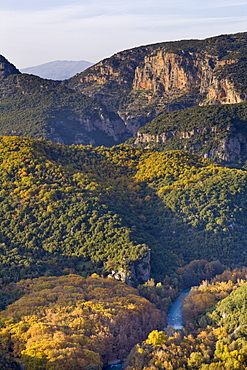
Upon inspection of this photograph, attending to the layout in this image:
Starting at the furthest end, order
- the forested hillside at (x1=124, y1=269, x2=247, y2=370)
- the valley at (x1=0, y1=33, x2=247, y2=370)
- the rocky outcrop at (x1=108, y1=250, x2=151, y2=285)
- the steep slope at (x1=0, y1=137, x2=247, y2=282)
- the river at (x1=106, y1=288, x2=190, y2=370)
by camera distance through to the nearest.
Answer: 1. the steep slope at (x1=0, y1=137, x2=247, y2=282)
2. the rocky outcrop at (x1=108, y1=250, x2=151, y2=285)
3. the river at (x1=106, y1=288, x2=190, y2=370)
4. the valley at (x1=0, y1=33, x2=247, y2=370)
5. the forested hillside at (x1=124, y1=269, x2=247, y2=370)

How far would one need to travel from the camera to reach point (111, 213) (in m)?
113

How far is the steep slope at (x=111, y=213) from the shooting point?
10300 centimetres

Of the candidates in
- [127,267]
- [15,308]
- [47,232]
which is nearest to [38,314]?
[15,308]

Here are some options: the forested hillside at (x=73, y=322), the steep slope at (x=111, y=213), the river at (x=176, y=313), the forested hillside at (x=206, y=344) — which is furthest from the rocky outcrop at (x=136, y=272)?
the forested hillside at (x=206, y=344)

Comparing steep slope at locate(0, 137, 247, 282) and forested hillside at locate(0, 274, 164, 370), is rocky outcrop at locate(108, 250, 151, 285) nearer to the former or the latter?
steep slope at locate(0, 137, 247, 282)

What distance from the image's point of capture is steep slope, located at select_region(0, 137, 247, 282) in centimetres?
10300

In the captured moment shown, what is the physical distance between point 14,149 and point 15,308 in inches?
2154

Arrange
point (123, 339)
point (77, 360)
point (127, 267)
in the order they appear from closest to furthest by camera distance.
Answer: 1. point (77, 360)
2. point (123, 339)
3. point (127, 267)

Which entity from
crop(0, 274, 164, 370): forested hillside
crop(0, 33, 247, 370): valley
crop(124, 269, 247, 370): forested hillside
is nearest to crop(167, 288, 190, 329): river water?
crop(0, 33, 247, 370): valley

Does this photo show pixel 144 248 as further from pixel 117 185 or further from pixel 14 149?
pixel 14 149

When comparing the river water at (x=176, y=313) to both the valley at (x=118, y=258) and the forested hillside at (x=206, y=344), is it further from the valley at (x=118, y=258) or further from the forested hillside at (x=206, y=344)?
the forested hillside at (x=206, y=344)

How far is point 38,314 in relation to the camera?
8000cm

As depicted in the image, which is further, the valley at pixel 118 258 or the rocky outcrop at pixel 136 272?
the rocky outcrop at pixel 136 272

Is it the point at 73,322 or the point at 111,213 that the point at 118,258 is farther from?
the point at 73,322
